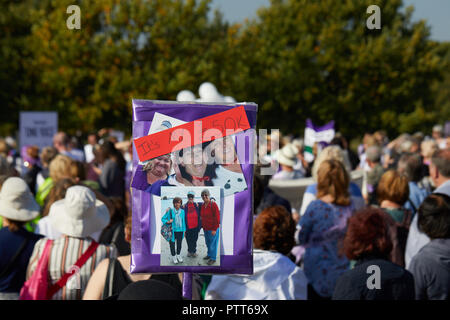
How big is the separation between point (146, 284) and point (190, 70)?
26.5 m

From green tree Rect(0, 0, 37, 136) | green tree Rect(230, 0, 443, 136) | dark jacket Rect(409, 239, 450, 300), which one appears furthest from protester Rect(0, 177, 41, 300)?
green tree Rect(230, 0, 443, 136)

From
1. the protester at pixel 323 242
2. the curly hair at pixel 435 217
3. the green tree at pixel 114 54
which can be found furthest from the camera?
the green tree at pixel 114 54

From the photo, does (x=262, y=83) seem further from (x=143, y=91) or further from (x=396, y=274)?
(x=396, y=274)

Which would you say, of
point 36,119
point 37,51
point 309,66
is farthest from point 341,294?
point 309,66

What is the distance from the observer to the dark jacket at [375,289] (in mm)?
3213

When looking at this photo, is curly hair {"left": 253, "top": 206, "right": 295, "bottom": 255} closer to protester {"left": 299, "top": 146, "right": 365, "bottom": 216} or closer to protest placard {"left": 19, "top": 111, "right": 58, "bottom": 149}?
protester {"left": 299, "top": 146, "right": 365, "bottom": 216}

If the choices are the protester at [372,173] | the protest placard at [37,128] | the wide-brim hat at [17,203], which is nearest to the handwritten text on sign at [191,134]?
the wide-brim hat at [17,203]

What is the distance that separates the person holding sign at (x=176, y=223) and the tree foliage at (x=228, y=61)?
2504 centimetres

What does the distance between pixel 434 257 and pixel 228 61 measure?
2640 cm

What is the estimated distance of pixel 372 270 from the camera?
3.28 metres

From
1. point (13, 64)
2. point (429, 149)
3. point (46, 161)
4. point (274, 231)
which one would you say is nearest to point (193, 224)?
point (274, 231)

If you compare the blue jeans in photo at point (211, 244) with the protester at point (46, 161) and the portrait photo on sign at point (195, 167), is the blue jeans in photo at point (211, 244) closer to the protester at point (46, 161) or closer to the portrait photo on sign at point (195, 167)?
the portrait photo on sign at point (195, 167)

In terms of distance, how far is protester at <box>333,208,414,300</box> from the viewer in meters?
3.22

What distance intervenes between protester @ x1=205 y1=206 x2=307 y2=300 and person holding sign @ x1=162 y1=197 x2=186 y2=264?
1203mm
